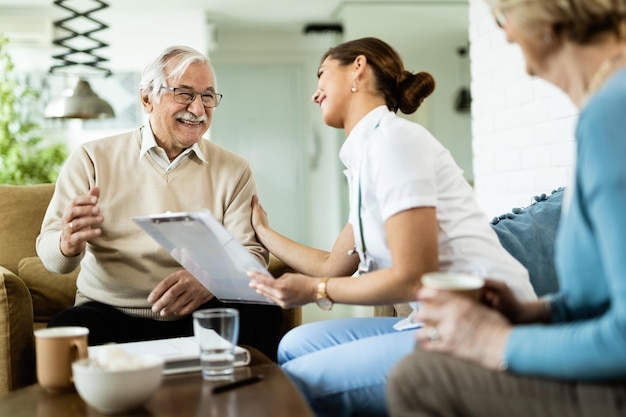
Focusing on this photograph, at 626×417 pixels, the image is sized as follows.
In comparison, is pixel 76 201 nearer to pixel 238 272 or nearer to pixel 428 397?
pixel 238 272

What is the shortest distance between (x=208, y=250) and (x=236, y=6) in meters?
5.05

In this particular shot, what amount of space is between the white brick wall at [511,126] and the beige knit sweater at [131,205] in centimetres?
116

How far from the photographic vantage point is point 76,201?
74.2 inches

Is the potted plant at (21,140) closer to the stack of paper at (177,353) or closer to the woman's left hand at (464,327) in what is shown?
the stack of paper at (177,353)

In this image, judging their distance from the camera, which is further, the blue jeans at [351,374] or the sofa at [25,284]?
the sofa at [25,284]

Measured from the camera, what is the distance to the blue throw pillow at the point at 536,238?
191cm

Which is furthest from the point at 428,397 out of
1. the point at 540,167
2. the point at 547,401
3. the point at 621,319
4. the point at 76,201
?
the point at 540,167

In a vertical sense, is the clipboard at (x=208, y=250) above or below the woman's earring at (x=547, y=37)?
below

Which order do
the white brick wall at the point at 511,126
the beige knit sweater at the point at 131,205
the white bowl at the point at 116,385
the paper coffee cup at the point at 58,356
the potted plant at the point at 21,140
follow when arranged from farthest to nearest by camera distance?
the potted plant at the point at 21,140, the white brick wall at the point at 511,126, the beige knit sweater at the point at 131,205, the paper coffee cup at the point at 58,356, the white bowl at the point at 116,385

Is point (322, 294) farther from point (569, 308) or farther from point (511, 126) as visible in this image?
point (511, 126)

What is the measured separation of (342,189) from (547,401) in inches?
234

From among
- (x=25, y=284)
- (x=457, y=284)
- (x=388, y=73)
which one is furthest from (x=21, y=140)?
(x=457, y=284)

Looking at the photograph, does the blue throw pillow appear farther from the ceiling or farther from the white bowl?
the ceiling

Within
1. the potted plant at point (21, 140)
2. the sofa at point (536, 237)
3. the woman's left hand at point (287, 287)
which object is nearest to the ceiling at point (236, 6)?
the potted plant at point (21, 140)
